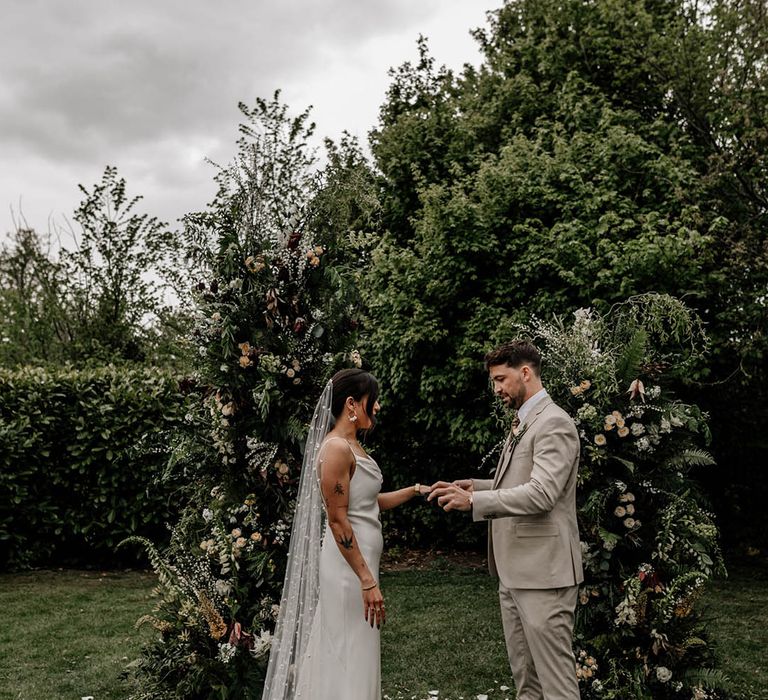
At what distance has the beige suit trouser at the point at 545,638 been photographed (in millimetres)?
3691

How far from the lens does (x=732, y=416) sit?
36.6 feet

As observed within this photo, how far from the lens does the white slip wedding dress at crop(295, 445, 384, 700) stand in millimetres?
3756

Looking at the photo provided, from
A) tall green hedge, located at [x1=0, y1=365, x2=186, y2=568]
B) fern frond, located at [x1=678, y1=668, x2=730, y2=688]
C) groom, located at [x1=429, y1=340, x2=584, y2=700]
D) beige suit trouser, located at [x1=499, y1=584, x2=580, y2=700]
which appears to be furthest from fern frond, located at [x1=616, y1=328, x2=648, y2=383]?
tall green hedge, located at [x1=0, y1=365, x2=186, y2=568]

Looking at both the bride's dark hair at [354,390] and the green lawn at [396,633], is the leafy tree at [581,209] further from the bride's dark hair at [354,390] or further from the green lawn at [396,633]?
the bride's dark hair at [354,390]

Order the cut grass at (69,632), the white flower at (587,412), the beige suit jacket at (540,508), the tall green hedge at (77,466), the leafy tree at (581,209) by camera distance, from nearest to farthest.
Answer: the beige suit jacket at (540,508)
the white flower at (587,412)
the cut grass at (69,632)
the leafy tree at (581,209)
the tall green hedge at (77,466)

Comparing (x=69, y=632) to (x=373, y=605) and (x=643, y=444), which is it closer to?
(x=373, y=605)

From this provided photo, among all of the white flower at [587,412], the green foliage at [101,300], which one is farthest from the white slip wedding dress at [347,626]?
the green foliage at [101,300]

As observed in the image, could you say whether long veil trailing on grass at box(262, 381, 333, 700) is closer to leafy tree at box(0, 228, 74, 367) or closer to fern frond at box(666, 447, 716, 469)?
fern frond at box(666, 447, 716, 469)

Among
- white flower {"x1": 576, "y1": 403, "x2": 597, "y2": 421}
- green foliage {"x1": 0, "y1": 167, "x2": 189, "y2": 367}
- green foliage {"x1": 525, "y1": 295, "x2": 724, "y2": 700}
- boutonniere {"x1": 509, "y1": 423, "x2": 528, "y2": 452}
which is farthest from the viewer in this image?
green foliage {"x1": 0, "y1": 167, "x2": 189, "y2": 367}

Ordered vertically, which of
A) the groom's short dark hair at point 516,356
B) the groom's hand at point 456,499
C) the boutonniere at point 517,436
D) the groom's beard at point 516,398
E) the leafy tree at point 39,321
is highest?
the leafy tree at point 39,321

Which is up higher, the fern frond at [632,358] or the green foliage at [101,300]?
the green foliage at [101,300]

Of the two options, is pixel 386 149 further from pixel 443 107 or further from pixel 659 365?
pixel 659 365

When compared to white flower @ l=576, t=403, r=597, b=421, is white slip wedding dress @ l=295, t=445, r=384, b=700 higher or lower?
lower

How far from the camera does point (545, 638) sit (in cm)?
372
